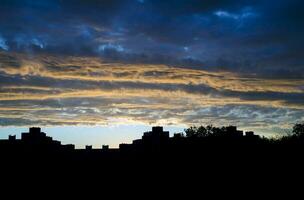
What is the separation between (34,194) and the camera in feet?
103

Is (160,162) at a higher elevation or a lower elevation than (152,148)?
lower

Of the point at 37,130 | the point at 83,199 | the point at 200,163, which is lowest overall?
the point at 83,199

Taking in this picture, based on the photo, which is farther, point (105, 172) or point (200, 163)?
point (105, 172)

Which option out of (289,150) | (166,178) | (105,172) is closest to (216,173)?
(166,178)

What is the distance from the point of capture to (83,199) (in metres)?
32.0

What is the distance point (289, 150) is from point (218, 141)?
204 inches

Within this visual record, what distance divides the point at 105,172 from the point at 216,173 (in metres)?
7.87

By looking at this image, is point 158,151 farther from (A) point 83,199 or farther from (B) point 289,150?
(B) point 289,150

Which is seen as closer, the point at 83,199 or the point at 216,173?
A: the point at 216,173

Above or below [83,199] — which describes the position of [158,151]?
above

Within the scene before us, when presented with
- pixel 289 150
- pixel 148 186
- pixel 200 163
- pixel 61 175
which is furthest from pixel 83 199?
pixel 289 150

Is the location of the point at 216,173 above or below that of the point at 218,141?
below

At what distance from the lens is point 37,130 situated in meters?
32.1

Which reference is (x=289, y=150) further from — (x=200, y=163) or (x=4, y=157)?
(x=4, y=157)
